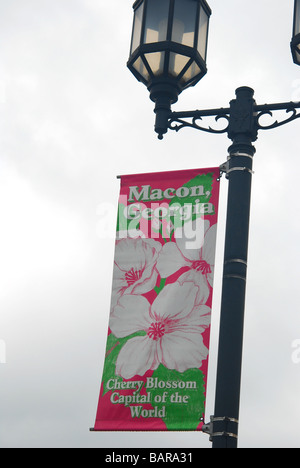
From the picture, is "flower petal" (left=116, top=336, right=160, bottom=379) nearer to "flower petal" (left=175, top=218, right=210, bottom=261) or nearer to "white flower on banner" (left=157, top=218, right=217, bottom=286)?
"white flower on banner" (left=157, top=218, right=217, bottom=286)

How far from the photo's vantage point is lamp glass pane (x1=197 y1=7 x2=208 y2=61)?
9052 mm

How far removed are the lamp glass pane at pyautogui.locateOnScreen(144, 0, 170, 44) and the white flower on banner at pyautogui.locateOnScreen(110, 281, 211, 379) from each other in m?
2.46

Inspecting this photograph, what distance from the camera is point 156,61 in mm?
8977

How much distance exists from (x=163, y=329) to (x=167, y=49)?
272cm

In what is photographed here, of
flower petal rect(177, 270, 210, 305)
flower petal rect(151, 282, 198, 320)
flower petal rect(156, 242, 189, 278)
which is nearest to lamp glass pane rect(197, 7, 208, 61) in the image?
flower petal rect(156, 242, 189, 278)

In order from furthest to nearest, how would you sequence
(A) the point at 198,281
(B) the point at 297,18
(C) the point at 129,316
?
1. (B) the point at 297,18
2. (C) the point at 129,316
3. (A) the point at 198,281

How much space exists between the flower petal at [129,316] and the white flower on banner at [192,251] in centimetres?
36

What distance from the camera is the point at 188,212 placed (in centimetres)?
877

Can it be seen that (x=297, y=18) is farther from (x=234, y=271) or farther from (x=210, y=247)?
(x=234, y=271)

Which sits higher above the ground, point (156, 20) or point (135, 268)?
point (156, 20)

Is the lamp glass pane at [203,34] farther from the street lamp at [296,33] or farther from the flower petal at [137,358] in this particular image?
the flower petal at [137,358]

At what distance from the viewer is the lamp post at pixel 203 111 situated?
321 inches

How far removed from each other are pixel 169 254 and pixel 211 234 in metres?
0.46

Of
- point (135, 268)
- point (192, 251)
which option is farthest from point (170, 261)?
point (135, 268)
